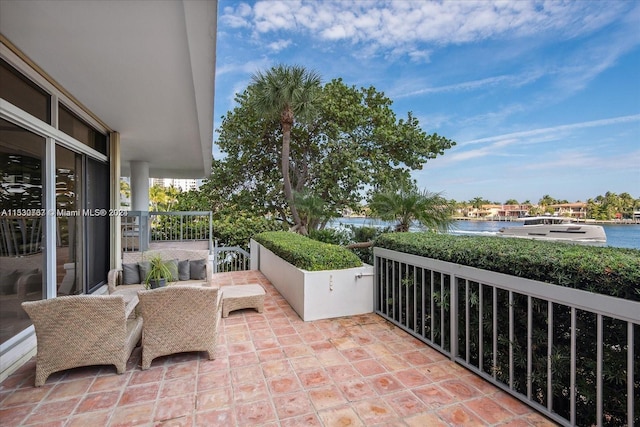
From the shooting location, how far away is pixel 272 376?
8.91 feet

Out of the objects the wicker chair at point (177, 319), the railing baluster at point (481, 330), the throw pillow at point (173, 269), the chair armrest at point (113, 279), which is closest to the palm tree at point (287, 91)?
the throw pillow at point (173, 269)

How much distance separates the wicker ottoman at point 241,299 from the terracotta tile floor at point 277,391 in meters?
0.81

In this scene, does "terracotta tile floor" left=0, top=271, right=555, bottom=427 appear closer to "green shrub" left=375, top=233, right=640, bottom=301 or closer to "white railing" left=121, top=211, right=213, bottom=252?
"green shrub" left=375, top=233, right=640, bottom=301

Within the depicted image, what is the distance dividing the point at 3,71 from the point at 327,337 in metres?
4.09

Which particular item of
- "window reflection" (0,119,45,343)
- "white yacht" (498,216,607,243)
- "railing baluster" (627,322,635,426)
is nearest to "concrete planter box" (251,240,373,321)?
"railing baluster" (627,322,635,426)

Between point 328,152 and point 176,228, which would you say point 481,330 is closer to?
point 176,228

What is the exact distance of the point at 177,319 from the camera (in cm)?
281

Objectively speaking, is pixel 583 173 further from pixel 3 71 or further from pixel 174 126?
pixel 3 71

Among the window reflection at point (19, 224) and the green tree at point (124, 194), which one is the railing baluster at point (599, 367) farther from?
the green tree at point (124, 194)

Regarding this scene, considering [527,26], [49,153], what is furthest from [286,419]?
[527,26]

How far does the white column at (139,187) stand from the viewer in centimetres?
850

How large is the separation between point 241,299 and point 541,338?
11.3 ft

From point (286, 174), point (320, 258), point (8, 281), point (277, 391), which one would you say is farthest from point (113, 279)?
point (286, 174)

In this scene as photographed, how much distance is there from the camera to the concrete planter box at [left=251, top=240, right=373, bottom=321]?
4117 mm
